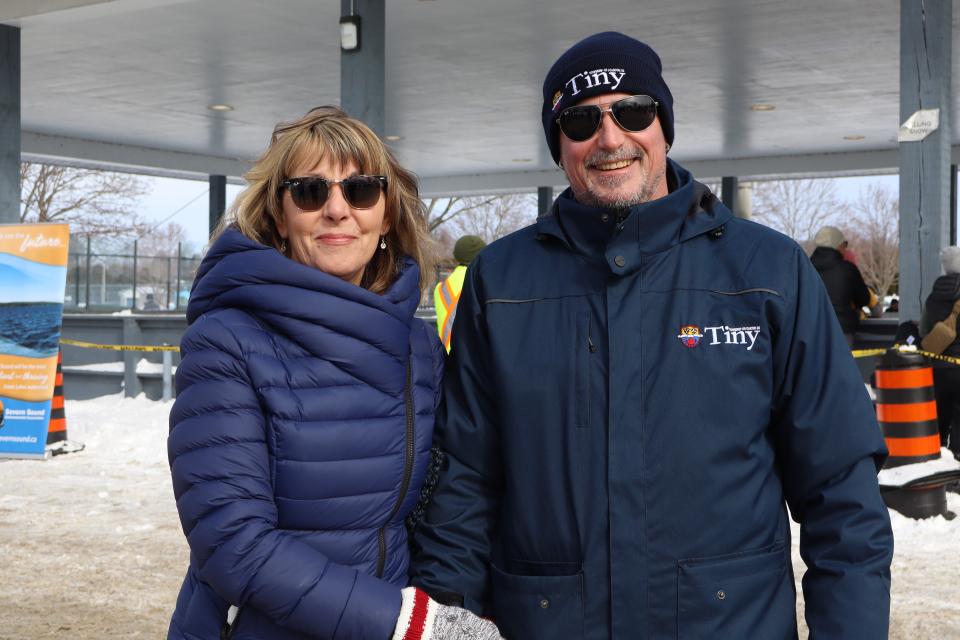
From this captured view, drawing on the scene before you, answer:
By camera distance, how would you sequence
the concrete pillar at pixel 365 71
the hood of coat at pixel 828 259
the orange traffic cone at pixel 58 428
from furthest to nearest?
the hood of coat at pixel 828 259 → the orange traffic cone at pixel 58 428 → the concrete pillar at pixel 365 71

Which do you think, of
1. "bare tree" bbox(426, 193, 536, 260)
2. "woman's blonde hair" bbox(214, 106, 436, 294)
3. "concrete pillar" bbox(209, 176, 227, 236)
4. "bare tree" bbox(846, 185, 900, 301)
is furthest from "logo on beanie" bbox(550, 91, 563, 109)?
"bare tree" bbox(426, 193, 536, 260)

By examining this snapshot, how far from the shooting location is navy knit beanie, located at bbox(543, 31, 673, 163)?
7.79 feet

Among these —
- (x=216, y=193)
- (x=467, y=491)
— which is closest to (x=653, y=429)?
(x=467, y=491)

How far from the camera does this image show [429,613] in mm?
2121

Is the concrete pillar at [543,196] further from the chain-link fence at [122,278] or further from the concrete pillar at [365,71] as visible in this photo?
the concrete pillar at [365,71]

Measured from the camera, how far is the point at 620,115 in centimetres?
236

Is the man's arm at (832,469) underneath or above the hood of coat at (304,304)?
underneath

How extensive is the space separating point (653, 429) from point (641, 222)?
43cm

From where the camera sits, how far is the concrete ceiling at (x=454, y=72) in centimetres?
1313

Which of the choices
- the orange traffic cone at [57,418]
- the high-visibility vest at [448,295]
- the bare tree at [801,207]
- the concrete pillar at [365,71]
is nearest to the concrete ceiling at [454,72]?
the concrete pillar at [365,71]

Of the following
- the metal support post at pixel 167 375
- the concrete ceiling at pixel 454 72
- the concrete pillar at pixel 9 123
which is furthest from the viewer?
the metal support post at pixel 167 375

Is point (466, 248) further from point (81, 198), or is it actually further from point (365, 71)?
point (81, 198)

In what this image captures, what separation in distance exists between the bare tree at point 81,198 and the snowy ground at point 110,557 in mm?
35290

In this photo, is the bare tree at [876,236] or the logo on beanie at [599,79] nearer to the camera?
the logo on beanie at [599,79]
